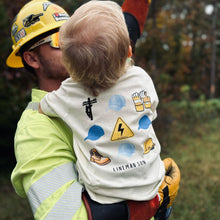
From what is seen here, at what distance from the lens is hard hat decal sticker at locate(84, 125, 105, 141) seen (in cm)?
126

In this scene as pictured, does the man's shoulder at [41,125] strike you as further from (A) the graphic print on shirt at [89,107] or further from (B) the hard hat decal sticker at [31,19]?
(B) the hard hat decal sticker at [31,19]

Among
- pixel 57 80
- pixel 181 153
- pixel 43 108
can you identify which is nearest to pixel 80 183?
pixel 43 108

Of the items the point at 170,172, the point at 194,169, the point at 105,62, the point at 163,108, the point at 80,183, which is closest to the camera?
the point at 105,62

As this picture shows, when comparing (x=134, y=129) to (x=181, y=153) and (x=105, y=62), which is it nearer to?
(x=105, y=62)


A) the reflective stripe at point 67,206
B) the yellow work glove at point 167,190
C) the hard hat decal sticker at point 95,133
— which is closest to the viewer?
the reflective stripe at point 67,206

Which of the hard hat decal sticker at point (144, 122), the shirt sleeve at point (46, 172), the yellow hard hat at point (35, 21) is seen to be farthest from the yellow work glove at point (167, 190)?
the yellow hard hat at point (35, 21)

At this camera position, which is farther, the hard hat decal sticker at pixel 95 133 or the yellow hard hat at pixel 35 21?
the yellow hard hat at pixel 35 21

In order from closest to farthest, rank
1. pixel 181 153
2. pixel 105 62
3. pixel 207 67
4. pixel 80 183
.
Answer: pixel 105 62, pixel 80 183, pixel 181 153, pixel 207 67

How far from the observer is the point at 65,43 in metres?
1.22

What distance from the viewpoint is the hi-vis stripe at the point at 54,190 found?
1.16m

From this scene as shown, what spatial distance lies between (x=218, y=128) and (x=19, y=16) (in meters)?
9.90

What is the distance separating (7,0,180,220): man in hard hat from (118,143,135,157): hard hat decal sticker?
0.25 metres

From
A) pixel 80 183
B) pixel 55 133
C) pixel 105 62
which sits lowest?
pixel 80 183

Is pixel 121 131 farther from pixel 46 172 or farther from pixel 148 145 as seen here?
pixel 46 172
